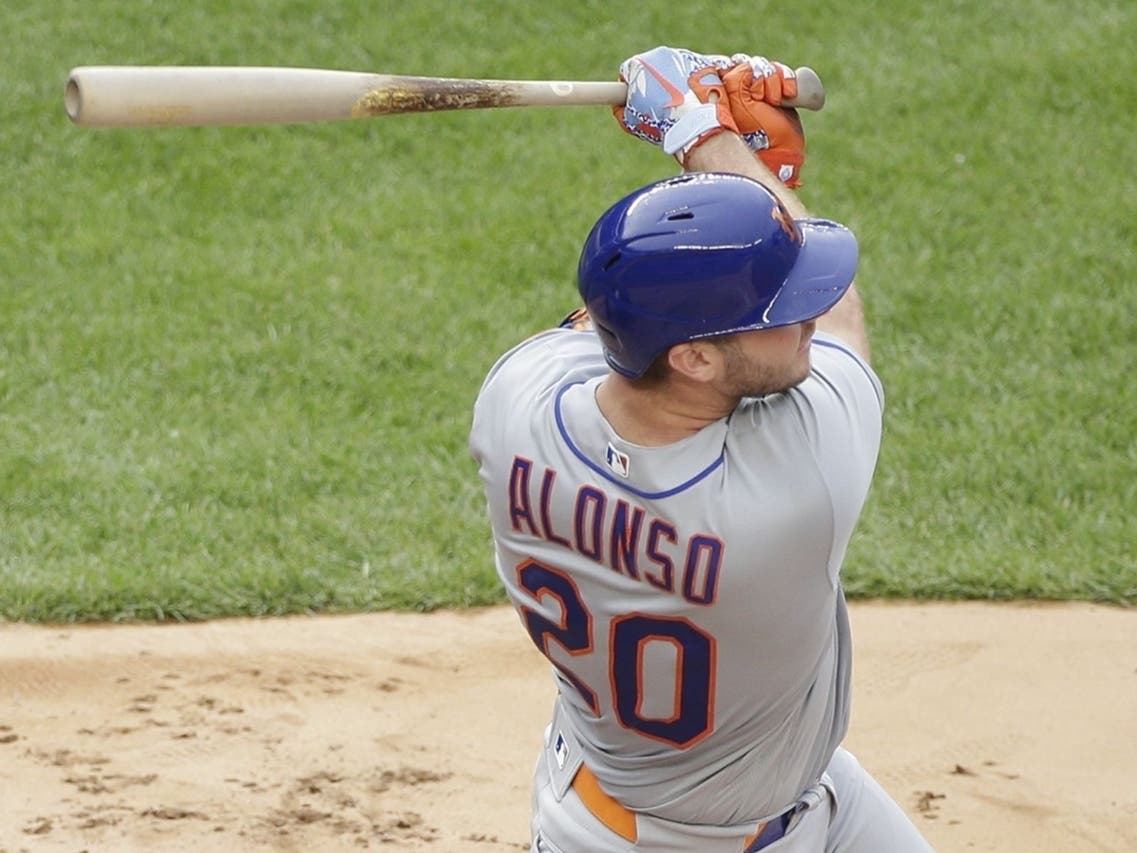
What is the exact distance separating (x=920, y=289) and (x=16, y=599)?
428cm

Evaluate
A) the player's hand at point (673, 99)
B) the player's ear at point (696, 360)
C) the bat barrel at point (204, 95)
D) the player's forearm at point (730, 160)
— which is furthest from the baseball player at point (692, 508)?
the bat barrel at point (204, 95)

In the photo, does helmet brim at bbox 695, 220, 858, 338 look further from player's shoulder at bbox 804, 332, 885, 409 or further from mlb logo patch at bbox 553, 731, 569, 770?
mlb logo patch at bbox 553, 731, 569, 770

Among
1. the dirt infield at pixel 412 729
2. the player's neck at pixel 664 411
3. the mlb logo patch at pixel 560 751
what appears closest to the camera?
the player's neck at pixel 664 411

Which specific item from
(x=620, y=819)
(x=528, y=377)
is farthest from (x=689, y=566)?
(x=620, y=819)

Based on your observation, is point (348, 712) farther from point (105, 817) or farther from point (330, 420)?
point (330, 420)

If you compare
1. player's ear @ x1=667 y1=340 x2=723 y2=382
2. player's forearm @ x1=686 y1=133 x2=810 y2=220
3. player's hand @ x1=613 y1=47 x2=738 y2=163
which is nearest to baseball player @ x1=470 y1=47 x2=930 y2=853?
player's ear @ x1=667 y1=340 x2=723 y2=382

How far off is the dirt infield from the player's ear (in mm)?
2152

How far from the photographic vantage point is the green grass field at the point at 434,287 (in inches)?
241

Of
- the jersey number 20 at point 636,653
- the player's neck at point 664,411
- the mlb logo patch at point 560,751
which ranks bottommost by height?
the mlb logo patch at point 560,751

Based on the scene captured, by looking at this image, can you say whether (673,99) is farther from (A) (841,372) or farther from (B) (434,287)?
(B) (434,287)

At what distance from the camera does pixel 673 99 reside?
3258 mm

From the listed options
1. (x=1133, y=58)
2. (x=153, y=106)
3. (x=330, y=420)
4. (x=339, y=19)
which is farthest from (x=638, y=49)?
(x=153, y=106)

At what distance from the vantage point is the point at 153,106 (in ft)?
9.92

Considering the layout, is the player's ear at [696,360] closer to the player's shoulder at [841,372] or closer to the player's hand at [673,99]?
the player's shoulder at [841,372]
